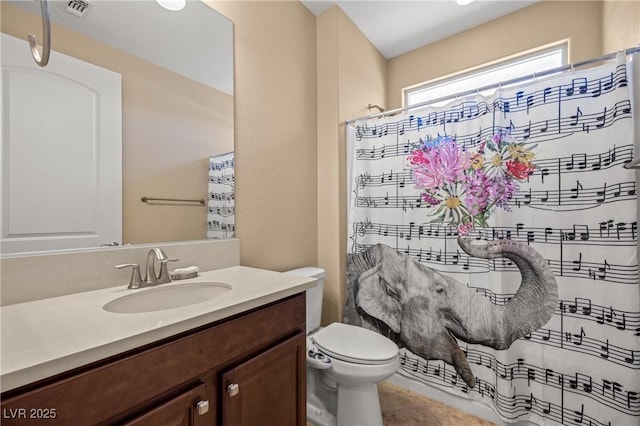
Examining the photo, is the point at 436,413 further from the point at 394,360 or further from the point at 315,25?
the point at 315,25

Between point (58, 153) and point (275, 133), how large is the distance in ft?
3.45

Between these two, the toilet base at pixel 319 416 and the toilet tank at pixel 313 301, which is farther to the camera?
the toilet tank at pixel 313 301

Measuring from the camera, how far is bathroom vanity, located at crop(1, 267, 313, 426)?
53cm

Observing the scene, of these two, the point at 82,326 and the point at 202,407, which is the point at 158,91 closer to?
the point at 82,326

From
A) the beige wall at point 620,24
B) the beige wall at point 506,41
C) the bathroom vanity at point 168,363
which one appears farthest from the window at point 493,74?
the bathroom vanity at point 168,363

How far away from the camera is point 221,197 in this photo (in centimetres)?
144

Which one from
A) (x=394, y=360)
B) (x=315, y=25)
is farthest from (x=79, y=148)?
(x=315, y=25)

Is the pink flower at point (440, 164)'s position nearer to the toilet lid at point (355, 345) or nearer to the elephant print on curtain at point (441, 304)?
the elephant print on curtain at point (441, 304)

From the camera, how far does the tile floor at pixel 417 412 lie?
1.55 m

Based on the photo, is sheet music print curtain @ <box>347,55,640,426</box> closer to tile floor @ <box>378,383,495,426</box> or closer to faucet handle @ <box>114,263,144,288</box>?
tile floor @ <box>378,383,495,426</box>

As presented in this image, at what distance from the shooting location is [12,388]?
0.48 meters

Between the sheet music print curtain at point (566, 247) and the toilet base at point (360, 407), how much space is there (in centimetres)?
53

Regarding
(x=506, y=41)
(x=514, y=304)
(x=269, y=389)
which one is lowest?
(x=269, y=389)

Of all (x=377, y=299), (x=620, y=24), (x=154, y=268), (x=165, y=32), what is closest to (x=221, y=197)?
(x=154, y=268)
